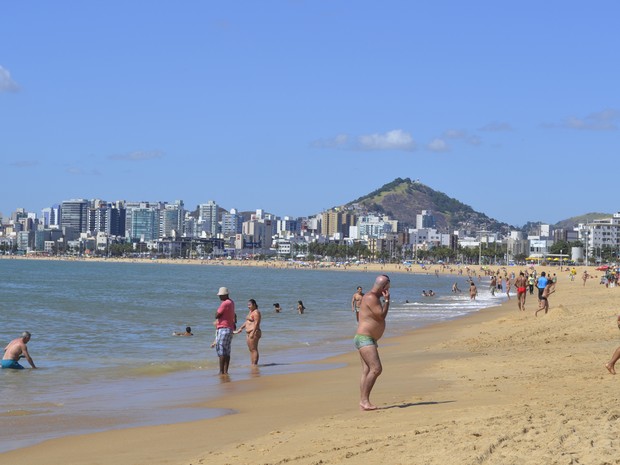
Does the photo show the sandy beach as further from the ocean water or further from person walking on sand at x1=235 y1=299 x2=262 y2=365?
person walking on sand at x1=235 y1=299 x2=262 y2=365

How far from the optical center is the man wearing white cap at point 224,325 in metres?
13.7

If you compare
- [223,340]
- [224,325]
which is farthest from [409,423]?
[223,340]

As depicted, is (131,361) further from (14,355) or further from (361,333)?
(361,333)

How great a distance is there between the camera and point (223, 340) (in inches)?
556

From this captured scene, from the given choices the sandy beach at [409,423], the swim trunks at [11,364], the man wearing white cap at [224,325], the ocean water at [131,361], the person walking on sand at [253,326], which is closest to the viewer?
the sandy beach at [409,423]

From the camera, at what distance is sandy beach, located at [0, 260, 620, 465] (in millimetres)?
6465

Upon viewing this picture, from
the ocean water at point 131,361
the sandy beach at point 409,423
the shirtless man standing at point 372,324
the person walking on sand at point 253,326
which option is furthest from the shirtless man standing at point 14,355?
the shirtless man standing at point 372,324

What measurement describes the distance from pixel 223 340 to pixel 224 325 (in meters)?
0.36

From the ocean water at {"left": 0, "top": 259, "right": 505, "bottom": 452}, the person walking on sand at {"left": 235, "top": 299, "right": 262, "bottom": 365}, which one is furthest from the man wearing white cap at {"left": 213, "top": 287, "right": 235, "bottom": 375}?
the person walking on sand at {"left": 235, "top": 299, "right": 262, "bottom": 365}

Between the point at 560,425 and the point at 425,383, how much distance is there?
14.6ft

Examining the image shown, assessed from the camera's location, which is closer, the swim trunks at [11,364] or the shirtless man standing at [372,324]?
the shirtless man standing at [372,324]

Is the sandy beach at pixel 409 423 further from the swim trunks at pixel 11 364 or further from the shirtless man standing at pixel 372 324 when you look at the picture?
the swim trunks at pixel 11 364

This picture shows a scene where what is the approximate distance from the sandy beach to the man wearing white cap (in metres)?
0.77

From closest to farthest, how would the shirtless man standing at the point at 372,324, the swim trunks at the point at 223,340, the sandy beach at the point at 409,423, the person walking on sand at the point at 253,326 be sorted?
the sandy beach at the point at 409,423 < the shirtless man standing at the point at 372,324 < the swim trunks at the point at 223,340 < the person walking on sand at the point at 253,326
